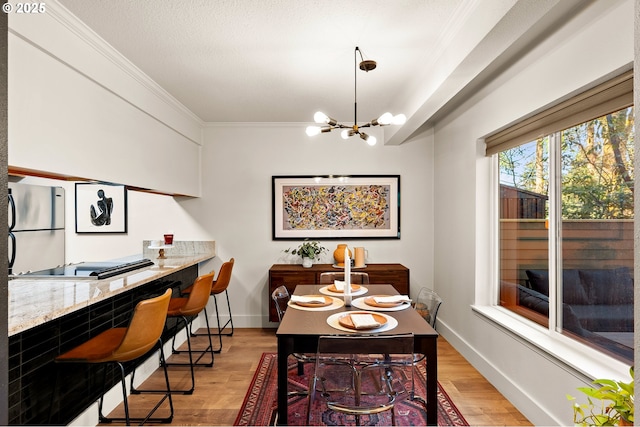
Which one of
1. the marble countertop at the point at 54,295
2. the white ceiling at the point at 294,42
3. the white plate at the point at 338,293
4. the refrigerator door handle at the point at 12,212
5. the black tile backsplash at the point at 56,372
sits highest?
the white ceiling at the point at 294,42

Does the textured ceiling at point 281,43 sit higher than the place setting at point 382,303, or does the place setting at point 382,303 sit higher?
the textured ceiling at point 281,43

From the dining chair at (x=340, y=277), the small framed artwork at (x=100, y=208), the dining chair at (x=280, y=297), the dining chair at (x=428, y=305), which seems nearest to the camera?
the dining chair at (x=428, y=305)

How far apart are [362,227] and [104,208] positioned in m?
2.81

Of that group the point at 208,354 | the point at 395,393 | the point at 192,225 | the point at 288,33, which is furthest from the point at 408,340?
the point at 192,225

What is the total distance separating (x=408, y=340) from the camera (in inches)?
71.4

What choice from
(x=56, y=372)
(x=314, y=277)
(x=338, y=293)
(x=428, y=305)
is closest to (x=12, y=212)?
(x=56, y=372)

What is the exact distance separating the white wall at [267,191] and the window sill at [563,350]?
177 cm

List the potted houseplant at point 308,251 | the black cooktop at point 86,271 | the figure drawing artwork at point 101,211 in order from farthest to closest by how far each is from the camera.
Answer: the potted houseplant at point 308,251
the figure drawing artwork at point 101,211
the black cooktop at point 86,271

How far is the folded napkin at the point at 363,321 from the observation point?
2.02 meters

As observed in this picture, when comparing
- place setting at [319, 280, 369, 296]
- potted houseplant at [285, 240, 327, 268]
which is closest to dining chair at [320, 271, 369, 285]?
place setting at [319, 280, 369, 296]

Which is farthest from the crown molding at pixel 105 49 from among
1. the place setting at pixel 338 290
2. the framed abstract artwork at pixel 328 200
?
the place setting at pixel 338 290

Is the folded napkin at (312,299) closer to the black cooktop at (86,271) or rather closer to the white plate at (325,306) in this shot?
the white plate at (325,306)

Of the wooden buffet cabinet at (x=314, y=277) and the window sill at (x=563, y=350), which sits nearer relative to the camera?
the window sill at (x=563, y=350)

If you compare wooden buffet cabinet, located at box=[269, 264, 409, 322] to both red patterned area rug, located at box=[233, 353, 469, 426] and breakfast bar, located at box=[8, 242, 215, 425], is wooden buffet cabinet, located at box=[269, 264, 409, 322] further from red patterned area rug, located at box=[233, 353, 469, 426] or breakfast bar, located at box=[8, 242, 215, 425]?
breakfast bar, located at box=[8, 242, 215, 425]
